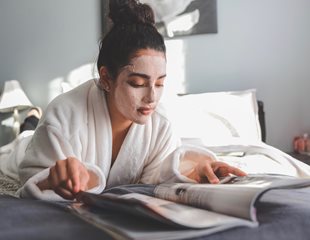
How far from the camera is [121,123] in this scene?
4.34ft

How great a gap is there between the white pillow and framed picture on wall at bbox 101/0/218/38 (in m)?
0.54

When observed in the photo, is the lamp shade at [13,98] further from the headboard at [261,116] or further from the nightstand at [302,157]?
the nightstand at [302,157]

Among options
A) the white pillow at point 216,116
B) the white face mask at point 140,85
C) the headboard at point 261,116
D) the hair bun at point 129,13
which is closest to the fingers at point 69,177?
the white face mask at point 140,85

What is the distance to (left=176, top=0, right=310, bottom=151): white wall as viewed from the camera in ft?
9.90

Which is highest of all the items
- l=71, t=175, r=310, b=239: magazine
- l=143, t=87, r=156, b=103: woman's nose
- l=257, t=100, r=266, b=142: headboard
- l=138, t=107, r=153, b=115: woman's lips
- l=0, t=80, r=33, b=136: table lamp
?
l=143, t=87, r=156, b=103: woman's nose

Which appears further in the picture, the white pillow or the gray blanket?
the white pillow

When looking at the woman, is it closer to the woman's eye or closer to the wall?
the woman's eye

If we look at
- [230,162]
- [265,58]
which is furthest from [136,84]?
[265,58]

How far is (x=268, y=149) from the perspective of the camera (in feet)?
6.50

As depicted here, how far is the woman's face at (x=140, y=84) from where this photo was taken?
1217mm

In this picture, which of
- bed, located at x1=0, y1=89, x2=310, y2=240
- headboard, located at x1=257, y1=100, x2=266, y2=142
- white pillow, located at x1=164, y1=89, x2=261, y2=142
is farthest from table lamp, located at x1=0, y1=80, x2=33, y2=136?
headboard, located at x1=257, y1=100, x2=266, y2=142

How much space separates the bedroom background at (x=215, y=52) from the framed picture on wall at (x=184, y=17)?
0.05 metres

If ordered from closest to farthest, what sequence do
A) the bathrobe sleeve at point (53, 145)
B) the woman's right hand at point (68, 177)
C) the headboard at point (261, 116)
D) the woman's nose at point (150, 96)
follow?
the woman's right hand at point (68, 177)
the bathrobe sleeve at point (53, 145)
the woman's nose at point (150, 96)
the headboard at point (261, 116)

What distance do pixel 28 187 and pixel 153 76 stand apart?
0.44 metres
